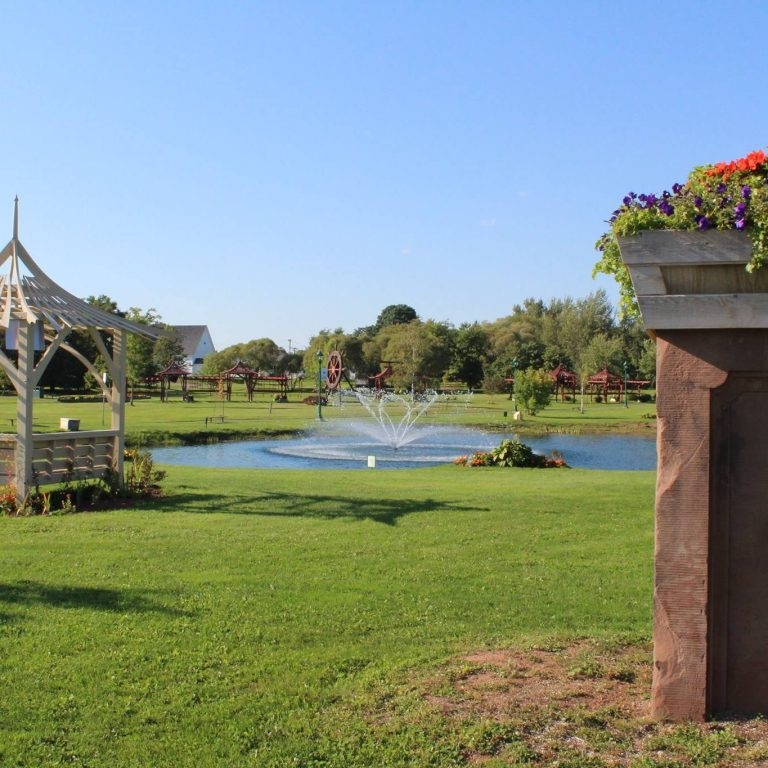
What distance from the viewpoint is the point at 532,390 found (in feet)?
147

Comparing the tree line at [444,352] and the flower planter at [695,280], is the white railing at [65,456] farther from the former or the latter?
the tree line at [444,352]

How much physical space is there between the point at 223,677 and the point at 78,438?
871 centimetres

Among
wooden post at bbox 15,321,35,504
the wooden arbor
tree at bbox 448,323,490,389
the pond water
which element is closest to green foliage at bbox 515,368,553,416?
the pond water

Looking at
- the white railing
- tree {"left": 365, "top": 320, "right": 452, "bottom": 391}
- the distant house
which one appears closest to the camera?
the white railing

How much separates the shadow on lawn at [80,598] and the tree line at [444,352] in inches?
2320

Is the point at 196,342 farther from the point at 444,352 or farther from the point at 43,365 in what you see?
the point at 43,365

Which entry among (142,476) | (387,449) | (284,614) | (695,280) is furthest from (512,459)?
(695,280)

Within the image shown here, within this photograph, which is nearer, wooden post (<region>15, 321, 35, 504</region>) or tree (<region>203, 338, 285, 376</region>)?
wooden post (<region>15, 321, 35, 504</region>)

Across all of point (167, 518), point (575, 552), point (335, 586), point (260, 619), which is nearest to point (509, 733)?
point (260, 619)

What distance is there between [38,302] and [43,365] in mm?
919

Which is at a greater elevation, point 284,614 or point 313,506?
point 313,506

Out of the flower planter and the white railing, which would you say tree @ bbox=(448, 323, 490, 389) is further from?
the flower planter

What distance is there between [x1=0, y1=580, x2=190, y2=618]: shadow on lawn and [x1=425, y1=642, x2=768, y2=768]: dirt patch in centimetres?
265

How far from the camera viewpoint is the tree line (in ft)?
233
